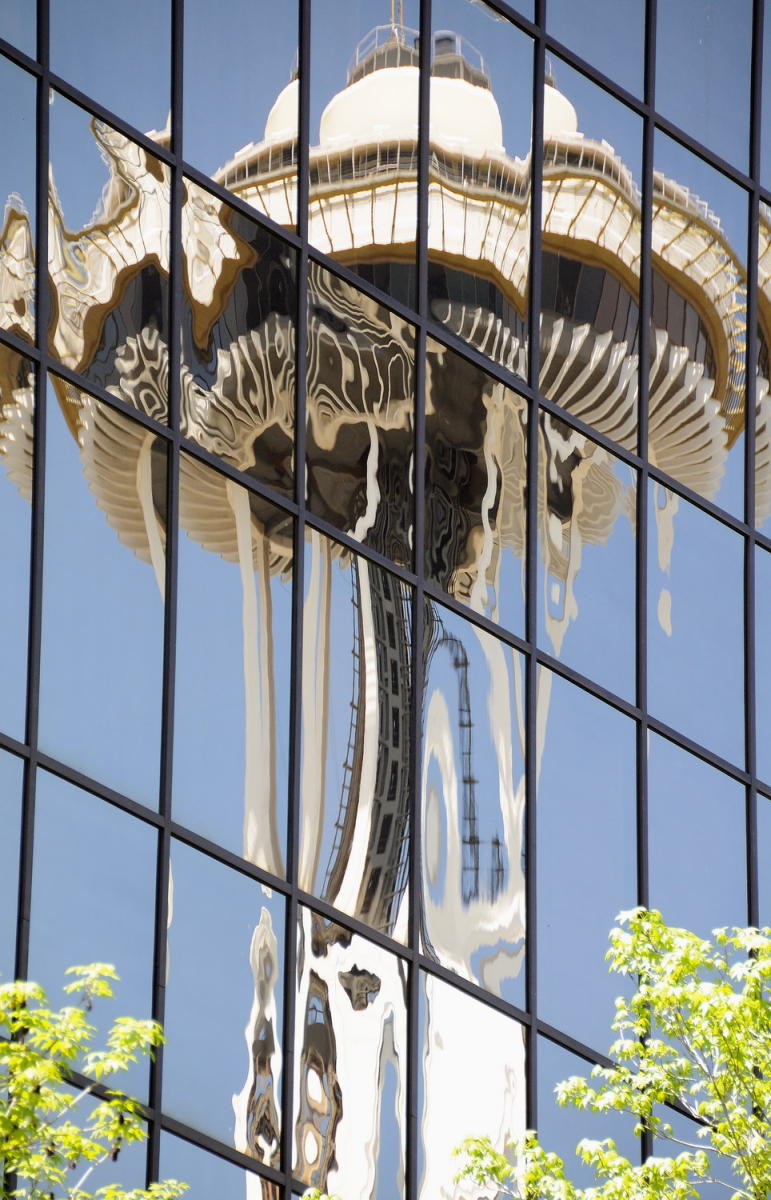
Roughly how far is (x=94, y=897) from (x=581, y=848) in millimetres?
5481

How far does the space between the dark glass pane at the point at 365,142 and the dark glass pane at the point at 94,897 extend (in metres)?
6.17

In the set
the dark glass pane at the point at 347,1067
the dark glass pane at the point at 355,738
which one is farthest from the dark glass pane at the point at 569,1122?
the dark glass pane at the point at 355,738

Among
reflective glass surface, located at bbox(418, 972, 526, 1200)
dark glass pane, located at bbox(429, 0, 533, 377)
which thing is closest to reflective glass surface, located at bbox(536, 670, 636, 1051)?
reflective glass surface, located at bbox(418, 972, 526, 1200)

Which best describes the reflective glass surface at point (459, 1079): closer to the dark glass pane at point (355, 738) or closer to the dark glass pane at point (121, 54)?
the dark glass pane at point (355, 738)

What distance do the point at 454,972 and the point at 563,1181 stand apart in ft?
13.3

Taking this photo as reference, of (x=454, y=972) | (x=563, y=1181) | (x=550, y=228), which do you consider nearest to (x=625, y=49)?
(x=550, y=228)

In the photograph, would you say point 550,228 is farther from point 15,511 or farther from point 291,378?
point 15,511

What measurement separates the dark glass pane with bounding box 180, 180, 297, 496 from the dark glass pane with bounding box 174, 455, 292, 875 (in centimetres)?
42

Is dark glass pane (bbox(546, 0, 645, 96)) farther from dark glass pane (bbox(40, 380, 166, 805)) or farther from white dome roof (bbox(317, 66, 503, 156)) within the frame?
dark glass pane (bbox(40, 380, 166, 805))

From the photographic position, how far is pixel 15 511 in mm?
16344

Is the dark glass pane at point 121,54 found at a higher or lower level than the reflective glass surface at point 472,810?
higher

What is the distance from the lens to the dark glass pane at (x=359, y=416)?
1822 centimetres

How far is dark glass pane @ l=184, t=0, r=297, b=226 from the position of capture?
58.5ft

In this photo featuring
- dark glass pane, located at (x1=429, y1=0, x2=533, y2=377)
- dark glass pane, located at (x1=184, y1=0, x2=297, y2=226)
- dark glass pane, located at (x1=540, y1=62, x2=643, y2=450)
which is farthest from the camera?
dark glass pane, located at (x1=540, y1=62, x2=643, y2=450)
